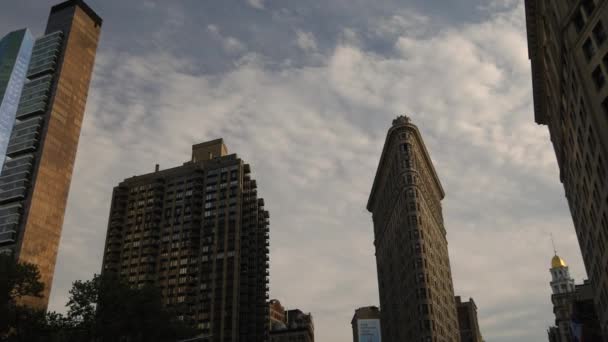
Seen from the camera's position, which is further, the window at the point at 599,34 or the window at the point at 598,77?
the window at the point at 598,77

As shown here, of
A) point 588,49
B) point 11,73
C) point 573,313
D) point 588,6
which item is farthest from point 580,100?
point 11,73

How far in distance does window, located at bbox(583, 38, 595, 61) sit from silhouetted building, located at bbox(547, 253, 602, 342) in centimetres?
4859

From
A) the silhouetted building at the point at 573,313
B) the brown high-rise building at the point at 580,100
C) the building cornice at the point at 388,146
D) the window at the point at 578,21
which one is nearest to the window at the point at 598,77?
the brown high-rise building at the point at 580,100

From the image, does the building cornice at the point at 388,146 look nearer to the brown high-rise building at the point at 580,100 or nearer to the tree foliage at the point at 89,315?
the brown high-rise building at the point at 580,100

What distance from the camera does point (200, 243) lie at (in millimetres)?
151500

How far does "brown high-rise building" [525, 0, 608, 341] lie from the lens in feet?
157

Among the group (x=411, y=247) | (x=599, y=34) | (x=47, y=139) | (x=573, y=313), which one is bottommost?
(x=573, y=313)

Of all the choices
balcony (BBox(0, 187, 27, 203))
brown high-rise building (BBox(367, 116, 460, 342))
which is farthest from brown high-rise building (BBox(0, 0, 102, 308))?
brown high-rise building (BBox(367, 116, 460, 342))

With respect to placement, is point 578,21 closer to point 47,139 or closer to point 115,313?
point 115,313

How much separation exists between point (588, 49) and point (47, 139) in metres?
142

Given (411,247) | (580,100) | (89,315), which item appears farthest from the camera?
(411,247)

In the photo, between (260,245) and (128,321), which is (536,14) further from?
(260,245)

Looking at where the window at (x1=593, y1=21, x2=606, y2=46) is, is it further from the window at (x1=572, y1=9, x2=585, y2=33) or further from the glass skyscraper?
the glass skyscraper

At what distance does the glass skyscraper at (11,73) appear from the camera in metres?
161
